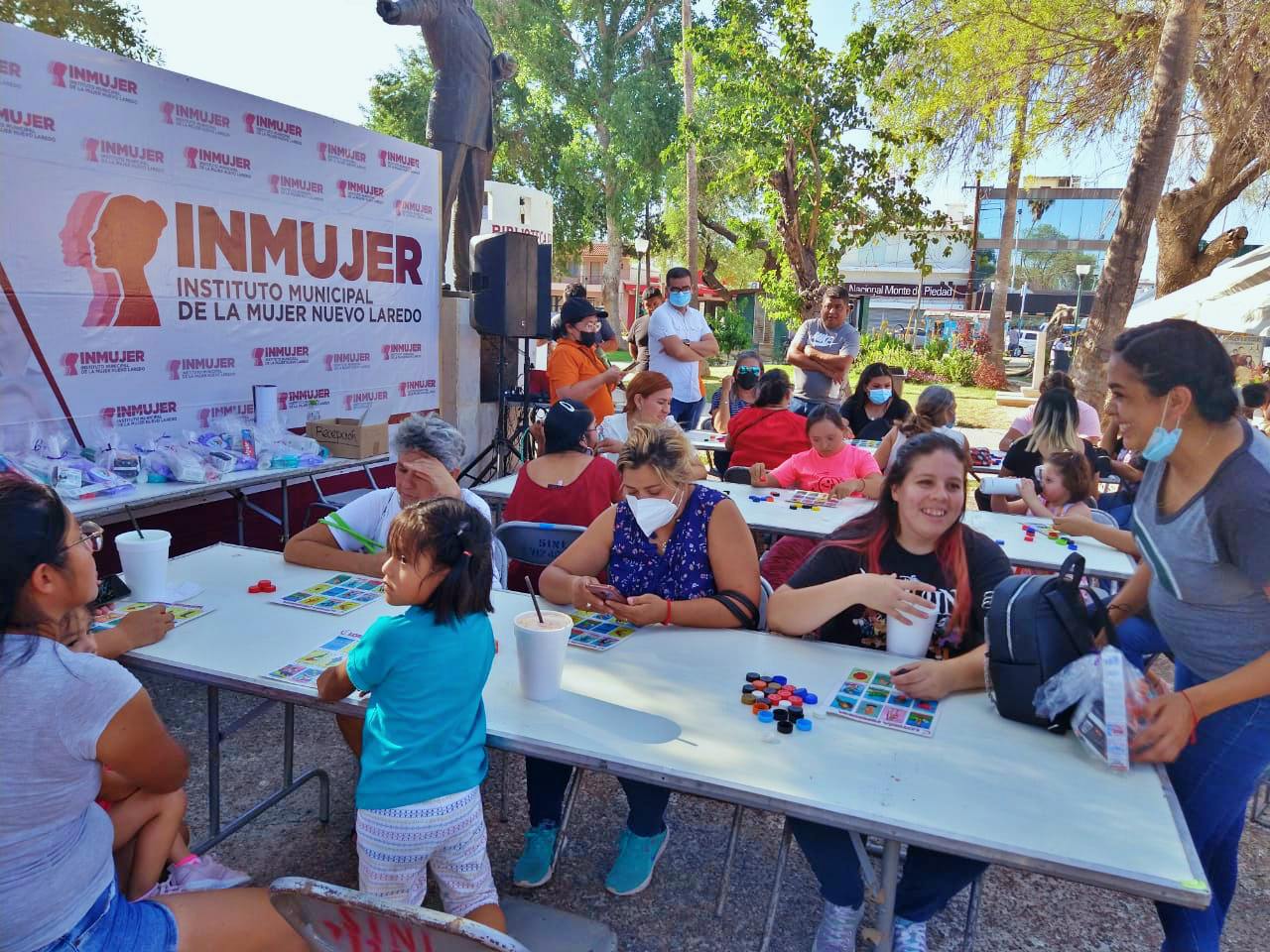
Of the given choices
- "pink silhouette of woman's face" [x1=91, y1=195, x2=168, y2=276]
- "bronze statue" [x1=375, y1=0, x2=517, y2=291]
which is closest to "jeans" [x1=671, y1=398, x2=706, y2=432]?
"bronze statue" [x1=375, y1=0, x2=517, y2=291]

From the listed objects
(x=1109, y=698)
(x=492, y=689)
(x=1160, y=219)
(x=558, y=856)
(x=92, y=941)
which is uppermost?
(x=1160, y=219)

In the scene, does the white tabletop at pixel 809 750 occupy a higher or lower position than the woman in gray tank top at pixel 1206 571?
lower

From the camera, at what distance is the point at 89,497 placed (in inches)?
139

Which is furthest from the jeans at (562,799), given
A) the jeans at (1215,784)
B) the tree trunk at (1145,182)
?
the tree trunk at (1145,182)

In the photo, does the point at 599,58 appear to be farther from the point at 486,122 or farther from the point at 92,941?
the point at 92,941

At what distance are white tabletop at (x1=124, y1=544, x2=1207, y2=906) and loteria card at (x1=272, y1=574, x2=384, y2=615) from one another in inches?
3.3

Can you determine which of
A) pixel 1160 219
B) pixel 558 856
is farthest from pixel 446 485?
pixel 1160 219

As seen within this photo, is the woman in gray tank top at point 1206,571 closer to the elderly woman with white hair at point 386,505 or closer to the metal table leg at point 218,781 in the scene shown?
the elderly woman with white hair at point 386,505

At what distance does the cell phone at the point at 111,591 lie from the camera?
2.30m

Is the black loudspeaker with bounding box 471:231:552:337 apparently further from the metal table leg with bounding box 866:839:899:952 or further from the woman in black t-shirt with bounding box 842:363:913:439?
the metal table leg with bounding box 866:839:899:952

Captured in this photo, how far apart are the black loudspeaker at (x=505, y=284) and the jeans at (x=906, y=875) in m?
5.38

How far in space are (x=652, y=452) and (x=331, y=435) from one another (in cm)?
322

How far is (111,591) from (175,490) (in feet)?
5.26

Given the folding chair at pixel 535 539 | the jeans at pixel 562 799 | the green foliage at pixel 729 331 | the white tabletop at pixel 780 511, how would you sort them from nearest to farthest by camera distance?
the jeans at pixel 562 799, the folding chair at pixel 535 539, the white tabletop at pixel 780 511, the green foliage at pixel 729 331
